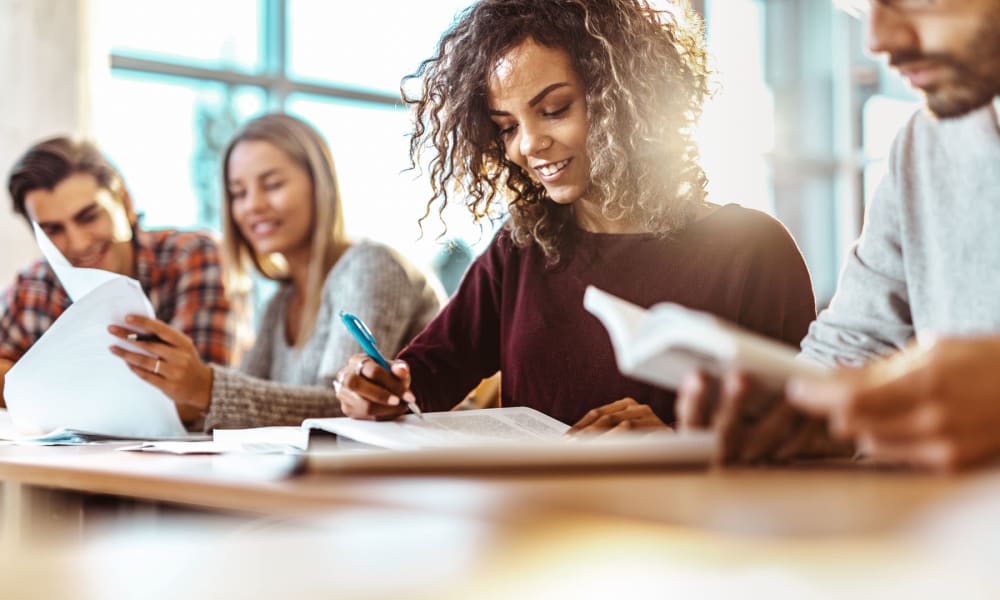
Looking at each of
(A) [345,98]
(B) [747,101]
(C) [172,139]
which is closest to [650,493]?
(C) [172,139]

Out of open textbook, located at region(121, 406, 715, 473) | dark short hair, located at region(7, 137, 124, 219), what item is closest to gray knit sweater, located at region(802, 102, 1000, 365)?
open textbook, located at region(121, 406, 715, 473)

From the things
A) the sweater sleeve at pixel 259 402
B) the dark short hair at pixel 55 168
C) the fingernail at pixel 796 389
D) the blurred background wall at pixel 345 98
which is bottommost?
the sweater sleeve at pixel 259 402

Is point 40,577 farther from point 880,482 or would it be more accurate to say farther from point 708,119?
point 708,119

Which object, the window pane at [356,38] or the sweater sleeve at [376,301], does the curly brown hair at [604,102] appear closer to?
the sweater sleeve at [376,301]

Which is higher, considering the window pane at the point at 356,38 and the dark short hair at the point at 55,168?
the window pane at the point at 356,38

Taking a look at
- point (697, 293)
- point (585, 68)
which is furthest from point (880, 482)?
point (585, 68)

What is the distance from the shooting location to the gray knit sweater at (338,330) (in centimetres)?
173

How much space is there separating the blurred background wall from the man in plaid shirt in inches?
5.6

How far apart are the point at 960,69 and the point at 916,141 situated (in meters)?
0.13

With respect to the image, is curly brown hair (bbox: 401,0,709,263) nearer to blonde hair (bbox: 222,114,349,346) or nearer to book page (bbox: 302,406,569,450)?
book page (bbox: 302,406,569,450)

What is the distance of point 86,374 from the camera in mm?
1384

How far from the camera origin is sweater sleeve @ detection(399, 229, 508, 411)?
1598mm

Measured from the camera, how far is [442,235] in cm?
167

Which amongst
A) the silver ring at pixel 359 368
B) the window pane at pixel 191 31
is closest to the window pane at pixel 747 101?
the window pane at pixel 191 31
